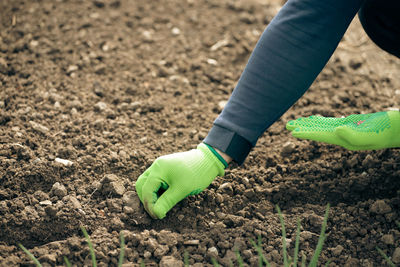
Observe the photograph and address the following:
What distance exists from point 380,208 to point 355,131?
26 centimetres

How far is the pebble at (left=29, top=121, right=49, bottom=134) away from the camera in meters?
1.64

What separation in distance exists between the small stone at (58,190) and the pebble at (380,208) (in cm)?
102

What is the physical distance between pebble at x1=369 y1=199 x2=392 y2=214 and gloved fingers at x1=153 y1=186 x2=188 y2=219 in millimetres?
621

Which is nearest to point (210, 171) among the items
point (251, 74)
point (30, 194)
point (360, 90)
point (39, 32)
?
point (251, 74)

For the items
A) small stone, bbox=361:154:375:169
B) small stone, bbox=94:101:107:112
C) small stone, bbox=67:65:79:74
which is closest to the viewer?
small stone, bbox=361:154:375:169

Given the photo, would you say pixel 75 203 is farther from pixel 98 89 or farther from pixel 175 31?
pixel 175 31

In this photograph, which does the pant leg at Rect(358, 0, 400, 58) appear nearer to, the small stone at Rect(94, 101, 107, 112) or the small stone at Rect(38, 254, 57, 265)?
the small stone at Rect(94, 101, 107, 112)

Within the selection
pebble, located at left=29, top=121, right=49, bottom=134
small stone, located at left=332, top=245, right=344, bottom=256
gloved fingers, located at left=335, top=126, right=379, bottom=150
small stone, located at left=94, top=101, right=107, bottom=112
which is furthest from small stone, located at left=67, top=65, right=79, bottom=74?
small stone, located at left=332, top=245, right=344, bottom=256

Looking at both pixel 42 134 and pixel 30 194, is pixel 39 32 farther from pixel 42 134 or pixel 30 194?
pixel 30 194

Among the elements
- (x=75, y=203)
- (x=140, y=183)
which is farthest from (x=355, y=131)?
(x=75, y=203)

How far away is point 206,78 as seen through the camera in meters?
2.06

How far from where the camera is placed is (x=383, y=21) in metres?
1.44

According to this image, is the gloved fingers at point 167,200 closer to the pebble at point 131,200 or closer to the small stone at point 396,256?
the pebble at point 131,200

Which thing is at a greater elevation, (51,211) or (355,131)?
(355,131)
